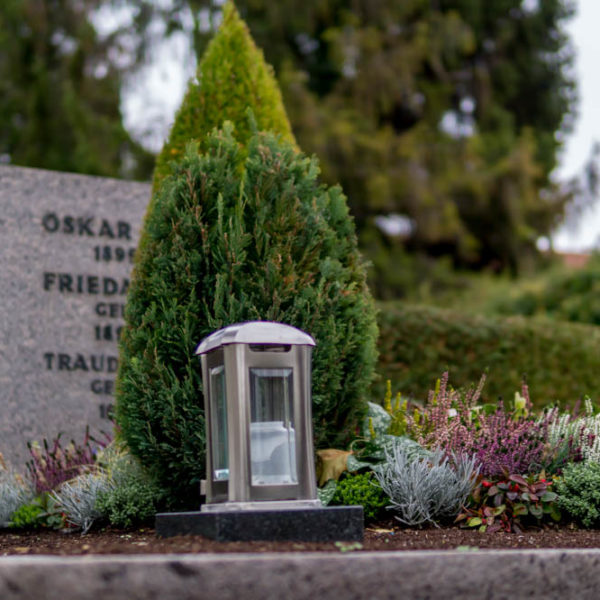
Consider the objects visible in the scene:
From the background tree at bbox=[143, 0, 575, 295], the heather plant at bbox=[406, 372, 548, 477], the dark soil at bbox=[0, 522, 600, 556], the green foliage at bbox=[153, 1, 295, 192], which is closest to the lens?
the dark soil at bbox=[0, 522, 600, 556]

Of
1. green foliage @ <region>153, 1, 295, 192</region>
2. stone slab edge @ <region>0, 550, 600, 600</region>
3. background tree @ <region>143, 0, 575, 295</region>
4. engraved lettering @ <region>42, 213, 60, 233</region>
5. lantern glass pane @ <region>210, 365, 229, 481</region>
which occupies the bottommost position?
stone slab edge @ <region>0, 550, 600, 600</region>

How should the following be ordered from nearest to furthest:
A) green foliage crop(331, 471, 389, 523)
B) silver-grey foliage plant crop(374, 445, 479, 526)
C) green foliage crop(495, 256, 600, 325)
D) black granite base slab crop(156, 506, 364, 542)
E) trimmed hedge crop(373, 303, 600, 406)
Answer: black granite base slab crop(156, 506, 364, 542) → silver-grey foliage plant crop(374, 445, 479, 526) → green foliage crop(331, 471, 389, 523) → trimmed hedge crop(373, 303, 600, 406) → green foliage crop(495, 256, 600, 325)

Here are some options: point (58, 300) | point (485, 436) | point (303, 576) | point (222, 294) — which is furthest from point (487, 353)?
point (303, 576)

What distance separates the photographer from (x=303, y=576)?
8.55 feet

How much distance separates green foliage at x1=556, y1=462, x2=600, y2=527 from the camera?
4398mm

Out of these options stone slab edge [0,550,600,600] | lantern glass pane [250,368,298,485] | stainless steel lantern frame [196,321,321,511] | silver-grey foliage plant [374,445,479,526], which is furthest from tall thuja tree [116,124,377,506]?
stone slab edge [0,550,600,600]

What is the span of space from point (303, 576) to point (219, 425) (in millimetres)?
1295

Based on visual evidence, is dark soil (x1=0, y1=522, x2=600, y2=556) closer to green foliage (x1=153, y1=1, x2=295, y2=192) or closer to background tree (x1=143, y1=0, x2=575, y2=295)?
green foliage (x1=153, y1=1, x2=295, y2=192)

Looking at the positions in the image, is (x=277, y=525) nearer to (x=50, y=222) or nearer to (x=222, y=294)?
(x=222, y=294)

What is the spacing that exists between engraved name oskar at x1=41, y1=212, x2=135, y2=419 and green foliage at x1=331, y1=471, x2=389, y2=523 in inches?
141

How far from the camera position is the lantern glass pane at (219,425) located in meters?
3.73

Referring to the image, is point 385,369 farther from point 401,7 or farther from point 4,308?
point 401,7

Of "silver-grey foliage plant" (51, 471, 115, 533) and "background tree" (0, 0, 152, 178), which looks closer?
"silver-grey foliage plant" (51, 471, 115, 533)

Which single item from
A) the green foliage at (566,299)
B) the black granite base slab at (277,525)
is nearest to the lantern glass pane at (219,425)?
the black granite base slab at (277,525)
